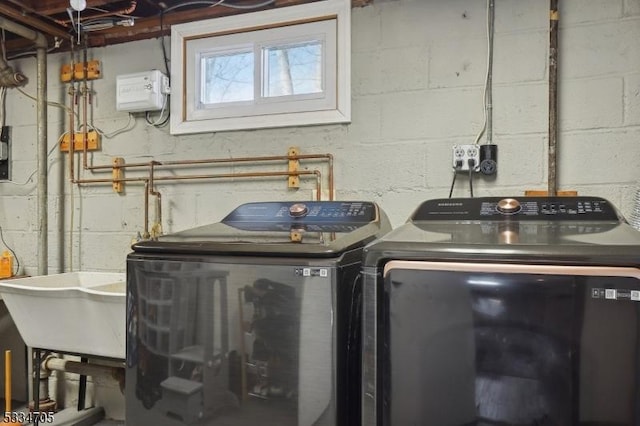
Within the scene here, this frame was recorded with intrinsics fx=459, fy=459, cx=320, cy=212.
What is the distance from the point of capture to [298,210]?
5.74 feet

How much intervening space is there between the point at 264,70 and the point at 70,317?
4.70ft

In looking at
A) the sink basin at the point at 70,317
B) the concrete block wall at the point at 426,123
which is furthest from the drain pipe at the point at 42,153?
the sink basin at the point at 70,317

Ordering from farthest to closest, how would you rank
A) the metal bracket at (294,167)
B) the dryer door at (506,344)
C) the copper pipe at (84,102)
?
the copper pipe at (84,102) < the metal bracket at (294,167) < the dryer door at (506,344)

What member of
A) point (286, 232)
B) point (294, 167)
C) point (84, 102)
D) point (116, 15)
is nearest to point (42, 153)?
point (84, 102)

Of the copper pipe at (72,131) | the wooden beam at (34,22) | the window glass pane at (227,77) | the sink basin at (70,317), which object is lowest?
the sink basin at (70,317)

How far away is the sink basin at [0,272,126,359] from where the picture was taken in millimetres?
1785

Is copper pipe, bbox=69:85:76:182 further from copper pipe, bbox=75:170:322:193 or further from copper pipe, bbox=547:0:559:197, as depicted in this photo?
copper pipe, bbox=547:0:559:197

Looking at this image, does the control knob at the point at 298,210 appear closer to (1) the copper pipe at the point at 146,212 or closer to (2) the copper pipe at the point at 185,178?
(2) the copper pipe at the point at 185,178

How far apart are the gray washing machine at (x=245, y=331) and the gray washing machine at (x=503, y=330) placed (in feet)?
0.40

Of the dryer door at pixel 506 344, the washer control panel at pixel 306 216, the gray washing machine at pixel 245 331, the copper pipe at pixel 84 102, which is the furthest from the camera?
the copper pipe at pixel 84 102

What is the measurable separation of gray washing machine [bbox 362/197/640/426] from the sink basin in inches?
44.2

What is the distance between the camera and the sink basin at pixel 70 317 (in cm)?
179

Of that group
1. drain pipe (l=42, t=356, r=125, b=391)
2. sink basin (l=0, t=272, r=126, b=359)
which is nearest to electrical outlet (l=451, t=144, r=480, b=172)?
sink basin (l=0, t=272, r=126, b=359)

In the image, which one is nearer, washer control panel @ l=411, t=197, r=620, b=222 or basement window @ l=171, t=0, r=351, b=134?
washer control panel @ l=411, t=197, r=620, b=222
